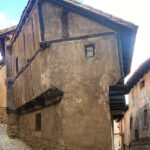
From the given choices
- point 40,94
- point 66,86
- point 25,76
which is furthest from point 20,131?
point 66,86

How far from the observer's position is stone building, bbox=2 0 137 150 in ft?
31.7

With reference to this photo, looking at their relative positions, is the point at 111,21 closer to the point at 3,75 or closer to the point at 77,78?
the point at 77,78

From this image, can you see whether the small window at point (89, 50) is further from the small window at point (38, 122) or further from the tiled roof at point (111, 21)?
the small window at point (38, 122)

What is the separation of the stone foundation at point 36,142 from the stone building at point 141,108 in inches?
264

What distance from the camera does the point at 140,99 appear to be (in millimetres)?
17609

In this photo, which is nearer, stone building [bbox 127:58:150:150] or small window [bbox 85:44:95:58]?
small window [bbox 85:44:95:58]

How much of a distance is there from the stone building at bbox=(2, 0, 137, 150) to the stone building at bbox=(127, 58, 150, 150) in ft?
15.0

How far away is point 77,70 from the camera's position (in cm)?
1013

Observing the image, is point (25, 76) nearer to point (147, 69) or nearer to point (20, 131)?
point (20, 131)

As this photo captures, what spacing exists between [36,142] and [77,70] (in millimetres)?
4320

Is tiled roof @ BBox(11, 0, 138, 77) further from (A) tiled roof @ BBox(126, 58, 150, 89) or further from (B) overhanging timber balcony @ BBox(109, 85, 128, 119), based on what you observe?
(A) tiled roof @ BBox(126, 58, 150, 89)

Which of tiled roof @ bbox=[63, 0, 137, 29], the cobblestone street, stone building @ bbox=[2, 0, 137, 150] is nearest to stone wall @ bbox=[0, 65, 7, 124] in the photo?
the cobblestone street

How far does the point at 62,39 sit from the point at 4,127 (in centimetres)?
900

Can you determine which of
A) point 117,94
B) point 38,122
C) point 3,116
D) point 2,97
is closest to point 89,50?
point 117,94
